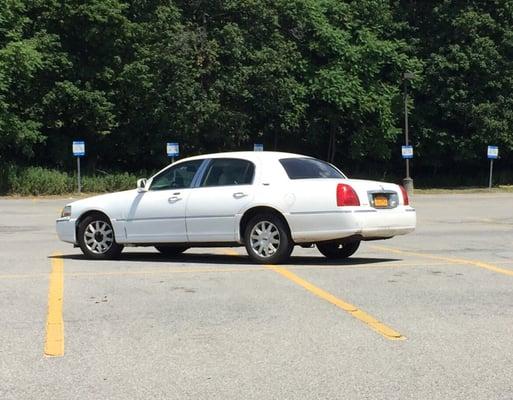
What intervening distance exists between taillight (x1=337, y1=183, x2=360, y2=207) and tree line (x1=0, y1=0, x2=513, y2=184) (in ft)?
101

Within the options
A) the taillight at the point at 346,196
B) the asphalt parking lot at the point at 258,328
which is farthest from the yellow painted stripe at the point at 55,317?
the taillight at the point at 346,196

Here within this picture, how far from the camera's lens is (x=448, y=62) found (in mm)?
46062

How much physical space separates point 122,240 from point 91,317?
421 cm

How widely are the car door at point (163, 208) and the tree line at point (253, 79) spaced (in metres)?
28.5

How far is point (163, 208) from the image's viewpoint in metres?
10.8

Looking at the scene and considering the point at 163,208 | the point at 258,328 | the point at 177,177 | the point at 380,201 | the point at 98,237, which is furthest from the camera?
the point at 98,237

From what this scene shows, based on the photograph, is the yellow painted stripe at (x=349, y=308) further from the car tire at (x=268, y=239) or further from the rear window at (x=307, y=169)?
the rear window at (x=307, y=169)

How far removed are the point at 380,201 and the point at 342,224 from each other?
2.51ft

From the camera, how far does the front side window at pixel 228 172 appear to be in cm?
1049

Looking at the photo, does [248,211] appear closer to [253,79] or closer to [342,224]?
[342,224]

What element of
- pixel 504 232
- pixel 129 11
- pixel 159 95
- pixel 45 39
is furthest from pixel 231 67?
pixel 504 232

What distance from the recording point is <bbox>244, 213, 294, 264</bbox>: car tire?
398 inches

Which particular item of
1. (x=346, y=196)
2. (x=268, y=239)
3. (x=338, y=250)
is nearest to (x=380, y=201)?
(x=346, y=196)

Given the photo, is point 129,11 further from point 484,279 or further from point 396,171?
point 484,279
